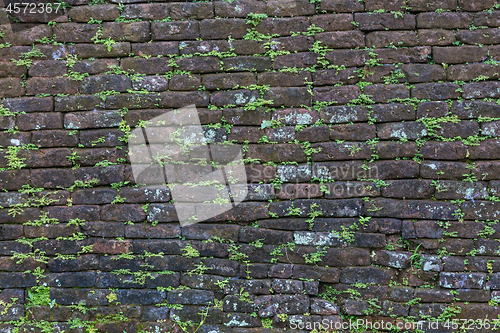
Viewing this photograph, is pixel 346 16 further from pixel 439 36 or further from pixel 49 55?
pixel 49 55

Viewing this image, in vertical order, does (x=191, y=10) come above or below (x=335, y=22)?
above

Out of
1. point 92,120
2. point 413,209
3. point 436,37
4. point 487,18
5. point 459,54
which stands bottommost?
point 413,209

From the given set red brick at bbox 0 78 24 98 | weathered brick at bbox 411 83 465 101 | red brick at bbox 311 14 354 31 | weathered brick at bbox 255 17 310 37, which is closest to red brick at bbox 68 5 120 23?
red brick at bbox 0 78 24 98

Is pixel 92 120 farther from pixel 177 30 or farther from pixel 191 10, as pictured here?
pixel 191 10

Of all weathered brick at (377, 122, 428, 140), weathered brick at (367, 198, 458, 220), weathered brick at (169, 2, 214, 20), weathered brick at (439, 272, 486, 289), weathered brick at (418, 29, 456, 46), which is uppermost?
weathered brick at (169, 2, 214, 20)

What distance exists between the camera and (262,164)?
199 cm

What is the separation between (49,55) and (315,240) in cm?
220

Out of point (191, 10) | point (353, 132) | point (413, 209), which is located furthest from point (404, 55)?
point (191, 10)

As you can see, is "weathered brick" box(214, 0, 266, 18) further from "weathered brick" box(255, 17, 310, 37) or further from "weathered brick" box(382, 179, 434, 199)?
"weathered brick" box(382, 179, 434, 199)

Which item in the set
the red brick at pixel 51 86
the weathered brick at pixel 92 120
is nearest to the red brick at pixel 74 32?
the red brick at pixel 51 86

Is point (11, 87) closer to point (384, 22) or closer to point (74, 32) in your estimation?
point (74, 32)

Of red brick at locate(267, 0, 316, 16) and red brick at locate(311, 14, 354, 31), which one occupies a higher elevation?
red brick at locate(267, 0, 316, 16)

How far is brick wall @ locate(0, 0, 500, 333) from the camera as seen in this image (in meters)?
1.94

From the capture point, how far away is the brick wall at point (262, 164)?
194cm
